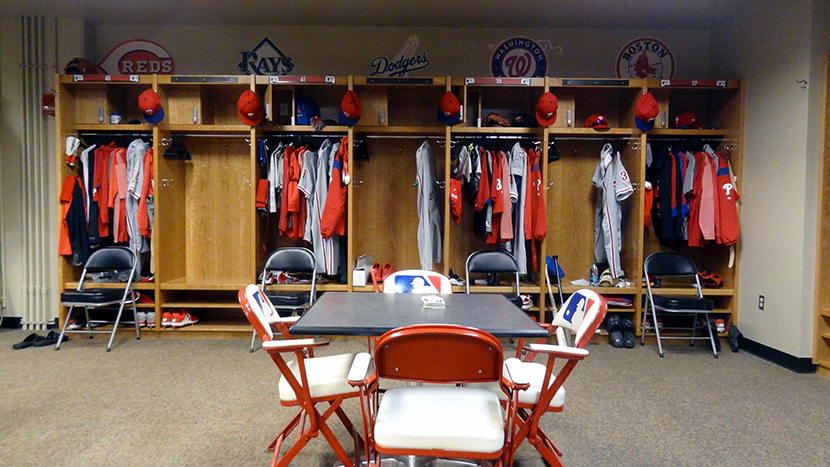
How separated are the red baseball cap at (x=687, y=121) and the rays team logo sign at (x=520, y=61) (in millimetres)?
1379

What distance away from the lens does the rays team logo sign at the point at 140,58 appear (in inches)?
179

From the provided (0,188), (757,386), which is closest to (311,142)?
(0,188)

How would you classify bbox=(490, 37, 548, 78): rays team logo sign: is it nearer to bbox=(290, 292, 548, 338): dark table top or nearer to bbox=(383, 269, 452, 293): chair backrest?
bbox=(383, 269, 452, 293): chair backrest

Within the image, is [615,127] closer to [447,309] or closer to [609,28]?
[609,28]

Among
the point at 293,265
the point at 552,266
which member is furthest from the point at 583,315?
the point at 293,265

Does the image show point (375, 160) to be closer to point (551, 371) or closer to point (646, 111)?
point (646, 111)

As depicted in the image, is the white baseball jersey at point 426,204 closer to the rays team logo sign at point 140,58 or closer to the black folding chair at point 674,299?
the black folding chair at point 674,299

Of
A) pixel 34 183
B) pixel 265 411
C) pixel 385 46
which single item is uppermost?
pixel 385 46

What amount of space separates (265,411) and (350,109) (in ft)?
8.24

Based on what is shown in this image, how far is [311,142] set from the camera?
429 cm

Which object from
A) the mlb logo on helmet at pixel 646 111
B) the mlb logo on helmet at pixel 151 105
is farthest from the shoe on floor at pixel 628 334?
the mlb logo on helmet at pixel 151 105

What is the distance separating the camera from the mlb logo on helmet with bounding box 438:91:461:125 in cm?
384

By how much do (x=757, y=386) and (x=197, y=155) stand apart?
5.17 metres

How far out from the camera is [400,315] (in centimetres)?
184
